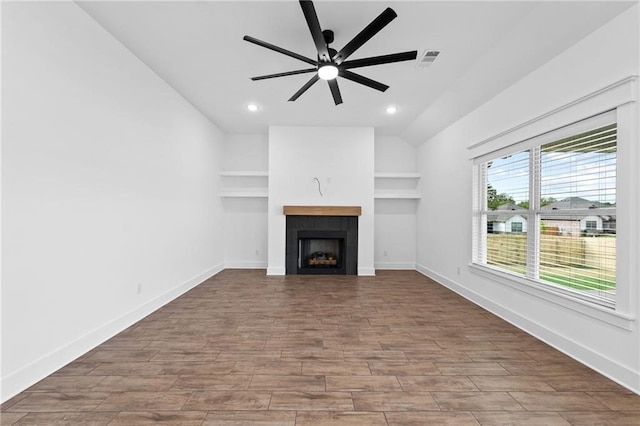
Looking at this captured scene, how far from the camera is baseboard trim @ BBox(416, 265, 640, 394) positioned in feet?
6.75

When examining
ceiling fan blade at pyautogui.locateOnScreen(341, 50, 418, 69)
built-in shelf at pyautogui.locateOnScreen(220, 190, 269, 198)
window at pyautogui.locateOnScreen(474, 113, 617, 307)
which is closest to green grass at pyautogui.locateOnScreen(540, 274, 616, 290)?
window at pyautogui.locateOnScreen(474, 113, 617, 307)

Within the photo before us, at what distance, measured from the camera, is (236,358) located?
2.42 meters

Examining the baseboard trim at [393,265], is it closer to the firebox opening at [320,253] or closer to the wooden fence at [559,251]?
the firebox opening at [320,253]

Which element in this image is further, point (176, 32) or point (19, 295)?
point (176, 32)

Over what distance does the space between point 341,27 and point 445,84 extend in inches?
69.6

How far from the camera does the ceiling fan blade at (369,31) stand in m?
2.02

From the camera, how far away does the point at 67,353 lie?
2297mm

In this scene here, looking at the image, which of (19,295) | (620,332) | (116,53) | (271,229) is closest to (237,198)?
(271,229)

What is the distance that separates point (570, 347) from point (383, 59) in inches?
112

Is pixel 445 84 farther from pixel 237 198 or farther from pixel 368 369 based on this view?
pixel 237 198

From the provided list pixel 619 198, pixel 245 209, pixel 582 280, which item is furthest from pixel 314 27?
pixel 245 209

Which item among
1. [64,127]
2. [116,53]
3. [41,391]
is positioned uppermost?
[116,53]

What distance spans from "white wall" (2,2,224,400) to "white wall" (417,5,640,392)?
13.1 ft

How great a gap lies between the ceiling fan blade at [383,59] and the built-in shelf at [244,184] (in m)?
3.59
